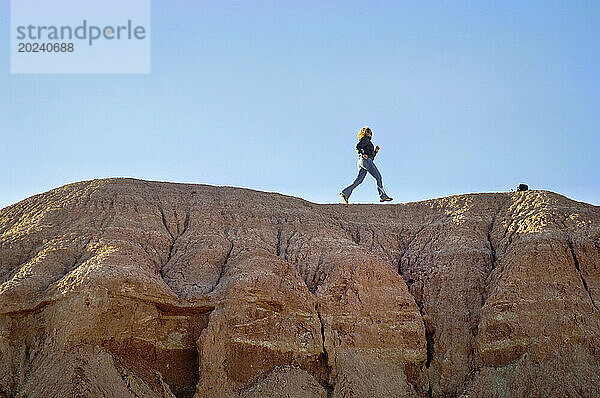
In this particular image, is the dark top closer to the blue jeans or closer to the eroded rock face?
the blue jeans

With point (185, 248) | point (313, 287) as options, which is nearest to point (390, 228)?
point (313, 287)

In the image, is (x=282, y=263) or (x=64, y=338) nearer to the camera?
(x=64, y=338)

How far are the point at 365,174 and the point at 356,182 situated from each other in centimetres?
42

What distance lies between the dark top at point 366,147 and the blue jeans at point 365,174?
Result: 0.87ft

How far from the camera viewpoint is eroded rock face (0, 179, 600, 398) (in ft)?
58.7

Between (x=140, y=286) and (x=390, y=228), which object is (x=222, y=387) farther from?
(x=390, y=228)

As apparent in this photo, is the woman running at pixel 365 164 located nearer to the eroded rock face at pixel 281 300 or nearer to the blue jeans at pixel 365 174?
the blue jeans at pixel 365 174

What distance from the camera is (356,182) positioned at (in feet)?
85.7

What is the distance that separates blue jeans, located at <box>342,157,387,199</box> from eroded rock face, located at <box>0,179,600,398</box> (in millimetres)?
2587

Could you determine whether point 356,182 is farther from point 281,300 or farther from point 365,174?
point 281,300

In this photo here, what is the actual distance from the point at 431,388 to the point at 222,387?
5.42m

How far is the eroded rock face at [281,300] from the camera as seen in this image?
1789 centimetres

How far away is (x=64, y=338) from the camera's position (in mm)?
17281

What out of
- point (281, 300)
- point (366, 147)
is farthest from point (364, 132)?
point (281, 300)
